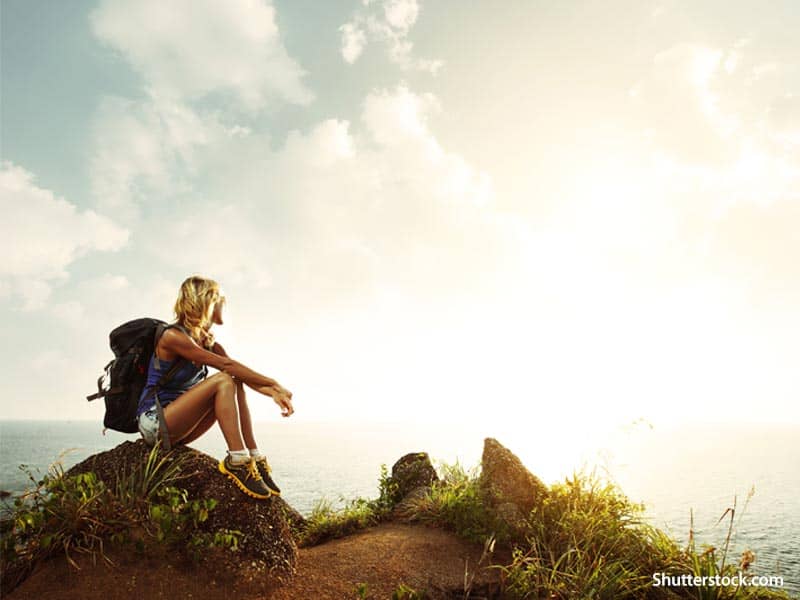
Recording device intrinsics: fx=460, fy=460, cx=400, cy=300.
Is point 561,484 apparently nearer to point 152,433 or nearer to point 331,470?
point 152,433

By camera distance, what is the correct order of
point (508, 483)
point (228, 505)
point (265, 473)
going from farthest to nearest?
point (508, 483), point (265, 473), point (228, 505)

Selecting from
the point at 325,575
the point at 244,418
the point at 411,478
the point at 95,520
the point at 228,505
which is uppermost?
the point at 244,418

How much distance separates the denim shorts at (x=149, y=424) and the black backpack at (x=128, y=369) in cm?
9

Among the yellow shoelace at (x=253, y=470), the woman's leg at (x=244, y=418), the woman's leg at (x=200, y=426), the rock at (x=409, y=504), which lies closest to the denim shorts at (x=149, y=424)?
the woman's leg at (x=200, y=426)

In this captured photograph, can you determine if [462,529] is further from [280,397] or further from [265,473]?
[280,397]

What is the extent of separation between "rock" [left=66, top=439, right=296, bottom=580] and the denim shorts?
20cm

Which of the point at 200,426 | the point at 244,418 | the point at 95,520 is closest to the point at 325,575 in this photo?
the point at 244,418

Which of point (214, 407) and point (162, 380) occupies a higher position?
point (162, 380)

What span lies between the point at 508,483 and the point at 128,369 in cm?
598

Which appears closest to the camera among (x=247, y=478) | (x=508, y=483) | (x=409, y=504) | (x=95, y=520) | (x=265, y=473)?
(x=95, y=520)

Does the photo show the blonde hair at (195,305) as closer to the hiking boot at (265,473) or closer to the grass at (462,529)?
the grass at (462,529)

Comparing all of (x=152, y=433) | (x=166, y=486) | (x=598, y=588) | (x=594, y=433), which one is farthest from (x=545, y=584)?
(x=152, y=433)

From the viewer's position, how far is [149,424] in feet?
17.6

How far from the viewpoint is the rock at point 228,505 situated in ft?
16.4
